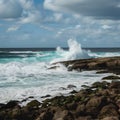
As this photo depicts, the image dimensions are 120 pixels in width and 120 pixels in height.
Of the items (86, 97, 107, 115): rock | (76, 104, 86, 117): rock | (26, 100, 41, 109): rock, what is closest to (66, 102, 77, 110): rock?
(76, 104, 86, 117): rock

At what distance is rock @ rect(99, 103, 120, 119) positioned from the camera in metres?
12.6

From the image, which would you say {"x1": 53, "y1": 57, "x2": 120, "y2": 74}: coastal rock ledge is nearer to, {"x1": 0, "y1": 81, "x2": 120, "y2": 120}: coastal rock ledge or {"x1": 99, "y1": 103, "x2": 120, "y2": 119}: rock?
{"x1": 0, "y1": 81, "x2": 120, "y2": 120}: coastal rock ledge

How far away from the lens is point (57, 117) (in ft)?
40.5

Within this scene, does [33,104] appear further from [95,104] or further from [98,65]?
[98,65]

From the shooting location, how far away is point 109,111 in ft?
42.1

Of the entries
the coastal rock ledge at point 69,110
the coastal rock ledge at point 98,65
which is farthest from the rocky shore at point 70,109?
the coastal rock ledge at point 98,65

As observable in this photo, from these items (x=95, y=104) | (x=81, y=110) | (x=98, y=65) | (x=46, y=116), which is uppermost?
(x=98, y=65)

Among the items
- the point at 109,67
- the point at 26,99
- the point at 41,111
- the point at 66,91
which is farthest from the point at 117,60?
the point at 41,111

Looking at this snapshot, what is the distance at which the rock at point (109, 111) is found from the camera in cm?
1258

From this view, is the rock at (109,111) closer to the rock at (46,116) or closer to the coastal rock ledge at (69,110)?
the coastal rock ledge at (69,110)

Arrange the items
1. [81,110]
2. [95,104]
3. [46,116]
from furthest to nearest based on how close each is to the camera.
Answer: [95,104] < [81,110] < [46,116]

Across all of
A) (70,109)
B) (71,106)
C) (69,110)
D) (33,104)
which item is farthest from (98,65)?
(69,110)

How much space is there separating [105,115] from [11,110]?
148 inches

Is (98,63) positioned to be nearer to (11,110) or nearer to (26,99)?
(26,99)
